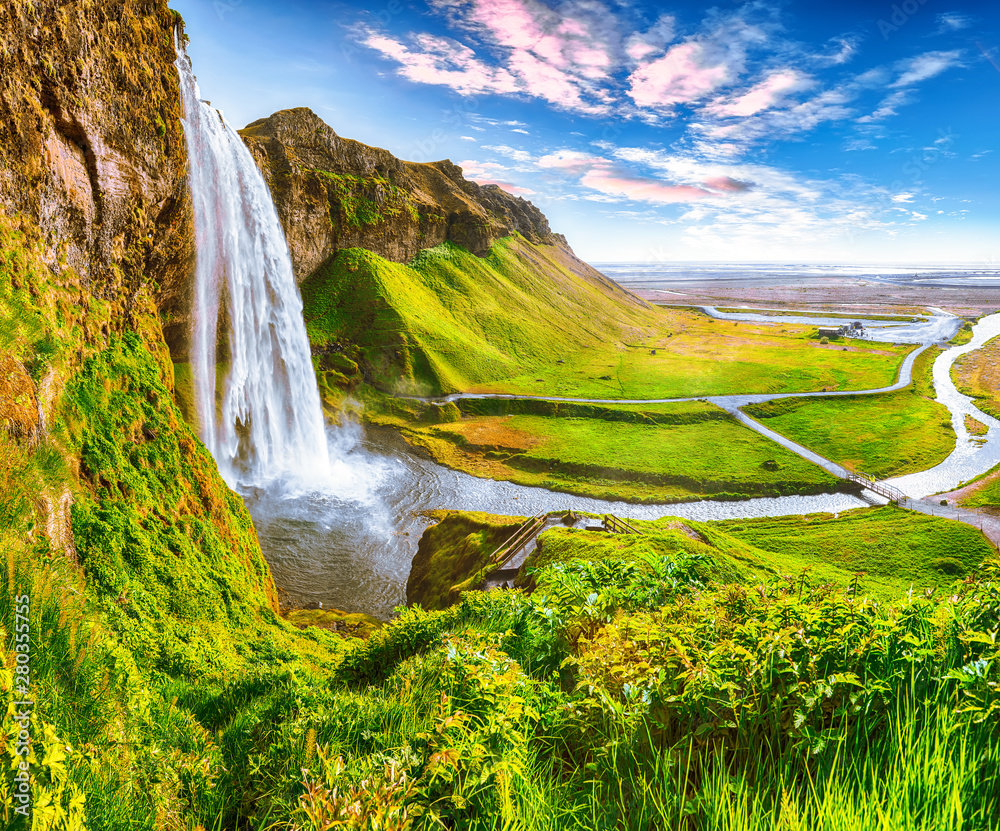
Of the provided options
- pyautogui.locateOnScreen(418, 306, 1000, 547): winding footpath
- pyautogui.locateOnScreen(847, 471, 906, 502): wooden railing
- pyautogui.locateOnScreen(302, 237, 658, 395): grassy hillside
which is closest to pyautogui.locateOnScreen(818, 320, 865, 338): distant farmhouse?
pyautogui.locateOnScreen(418, 306, 1000, 547): winding footpath

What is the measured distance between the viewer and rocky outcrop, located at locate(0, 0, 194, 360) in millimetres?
14430

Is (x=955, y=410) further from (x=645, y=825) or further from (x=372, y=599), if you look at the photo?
(x=645, y=825)

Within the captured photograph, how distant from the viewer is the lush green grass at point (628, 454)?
1748 inches

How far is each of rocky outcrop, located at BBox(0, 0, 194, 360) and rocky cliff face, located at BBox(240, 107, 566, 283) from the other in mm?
34449

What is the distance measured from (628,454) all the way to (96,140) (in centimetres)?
4262

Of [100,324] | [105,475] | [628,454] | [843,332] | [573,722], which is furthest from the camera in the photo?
[843,332]

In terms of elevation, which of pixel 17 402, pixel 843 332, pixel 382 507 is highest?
pixel 843 332

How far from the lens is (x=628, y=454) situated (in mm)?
49688

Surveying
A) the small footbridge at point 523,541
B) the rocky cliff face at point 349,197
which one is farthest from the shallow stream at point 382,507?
the rocky cliff face at point 349,197

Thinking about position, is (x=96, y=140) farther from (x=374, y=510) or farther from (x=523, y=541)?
(x=374, y=510)

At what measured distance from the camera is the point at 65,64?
16641 mm

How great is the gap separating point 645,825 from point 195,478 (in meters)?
18.9

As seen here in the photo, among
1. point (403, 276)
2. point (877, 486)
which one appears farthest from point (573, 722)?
point (403, 276)

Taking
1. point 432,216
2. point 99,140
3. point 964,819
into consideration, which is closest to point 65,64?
point 99,140
